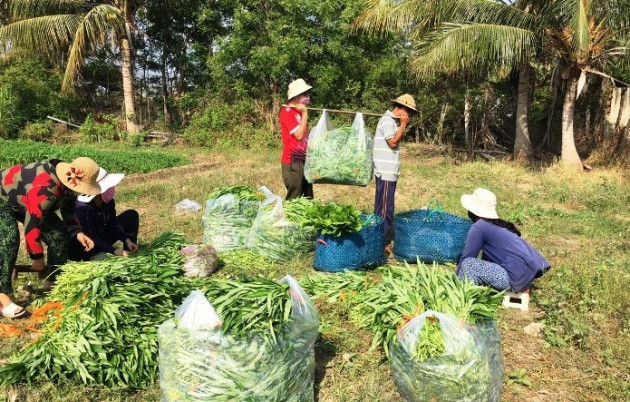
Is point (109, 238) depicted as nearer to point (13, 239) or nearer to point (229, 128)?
point (13, 239)

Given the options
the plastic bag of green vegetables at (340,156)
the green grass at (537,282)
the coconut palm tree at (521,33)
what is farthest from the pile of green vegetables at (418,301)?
the coconut palm tree at (521,33)

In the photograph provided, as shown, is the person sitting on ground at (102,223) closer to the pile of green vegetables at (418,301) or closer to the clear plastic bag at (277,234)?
the clear plastic bag at (277,234)

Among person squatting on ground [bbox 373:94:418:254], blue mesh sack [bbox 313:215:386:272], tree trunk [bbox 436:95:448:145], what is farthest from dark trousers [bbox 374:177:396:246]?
tree trunk [bbox 436:95:448:145]

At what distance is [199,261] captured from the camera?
14.0ft

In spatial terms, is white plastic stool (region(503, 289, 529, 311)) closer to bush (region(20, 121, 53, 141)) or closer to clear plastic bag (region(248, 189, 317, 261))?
clear plastic bag (region(248, 189, 317, 261))

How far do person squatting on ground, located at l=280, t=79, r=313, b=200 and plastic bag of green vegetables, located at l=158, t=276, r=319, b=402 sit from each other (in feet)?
9.42

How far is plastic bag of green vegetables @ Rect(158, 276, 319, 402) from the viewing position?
2.24m

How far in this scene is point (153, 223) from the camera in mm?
6242

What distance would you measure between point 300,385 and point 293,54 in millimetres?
13119

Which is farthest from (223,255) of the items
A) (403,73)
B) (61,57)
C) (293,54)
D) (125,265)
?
(61,57)

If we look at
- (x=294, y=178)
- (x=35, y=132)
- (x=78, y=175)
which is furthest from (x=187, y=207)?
(x=35, y=132)

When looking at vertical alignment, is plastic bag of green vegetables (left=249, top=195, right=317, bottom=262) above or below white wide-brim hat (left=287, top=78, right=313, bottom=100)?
below

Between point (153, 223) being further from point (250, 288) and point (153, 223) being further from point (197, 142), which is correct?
point (197, 142)

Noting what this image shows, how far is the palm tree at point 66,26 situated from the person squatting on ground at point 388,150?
38.9 feet
